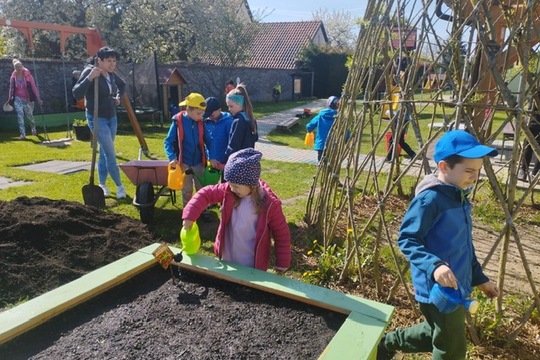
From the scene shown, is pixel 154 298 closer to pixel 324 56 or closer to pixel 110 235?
pixel 110 235

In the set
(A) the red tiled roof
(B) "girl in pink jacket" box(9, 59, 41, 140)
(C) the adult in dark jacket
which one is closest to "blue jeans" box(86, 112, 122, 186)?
(C) the adult in dark jacket

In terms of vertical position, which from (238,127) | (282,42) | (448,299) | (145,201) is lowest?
(145,201)

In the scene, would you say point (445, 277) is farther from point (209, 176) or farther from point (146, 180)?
point (146, 180)

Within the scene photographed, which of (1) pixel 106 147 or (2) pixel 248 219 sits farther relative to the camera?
(1) pixel 106 147

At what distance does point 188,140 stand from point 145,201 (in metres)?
0.80

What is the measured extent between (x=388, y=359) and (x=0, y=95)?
12377 millimetres

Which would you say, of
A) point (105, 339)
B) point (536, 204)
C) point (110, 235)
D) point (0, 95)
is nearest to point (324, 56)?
point (0, 95)

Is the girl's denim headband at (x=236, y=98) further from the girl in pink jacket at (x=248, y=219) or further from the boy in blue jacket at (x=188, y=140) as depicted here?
the girl in pink jacket at (x=248, y=219)

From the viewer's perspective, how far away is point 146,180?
15.2 ft

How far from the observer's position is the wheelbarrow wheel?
14.7 feet

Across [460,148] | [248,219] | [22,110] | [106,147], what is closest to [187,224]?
[248,219]

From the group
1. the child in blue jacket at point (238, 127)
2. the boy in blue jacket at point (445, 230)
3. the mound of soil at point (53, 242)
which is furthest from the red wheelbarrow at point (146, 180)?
the boy in blue jacket at point (445, 230)

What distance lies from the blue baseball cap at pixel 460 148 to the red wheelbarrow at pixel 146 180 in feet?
10.7

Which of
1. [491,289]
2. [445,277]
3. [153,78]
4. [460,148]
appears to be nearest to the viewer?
[445,277]
